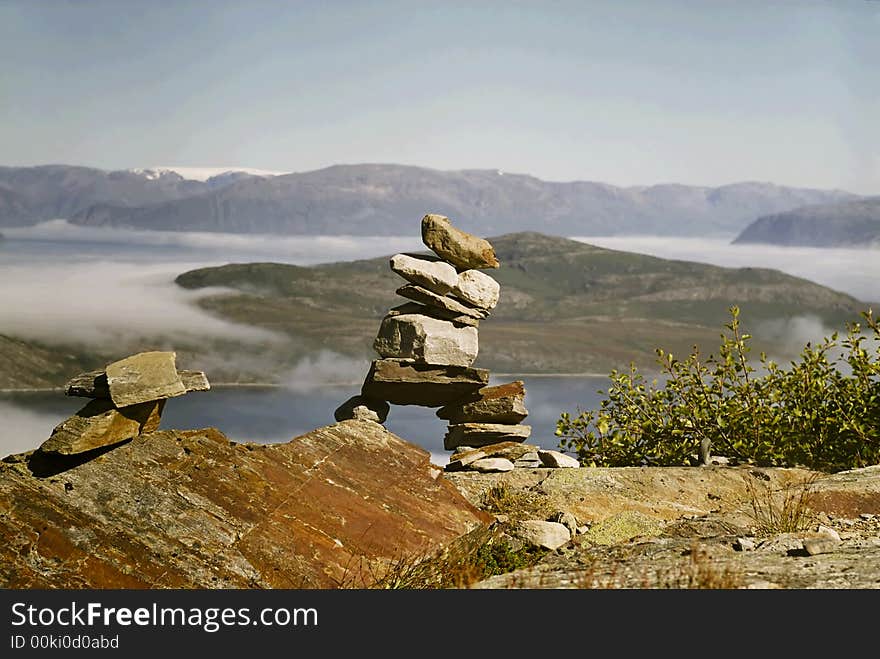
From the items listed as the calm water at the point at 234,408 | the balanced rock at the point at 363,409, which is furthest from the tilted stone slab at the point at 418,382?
the calm water at the point at 234,408

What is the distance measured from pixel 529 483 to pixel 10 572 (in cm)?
933

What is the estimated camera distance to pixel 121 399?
47.1 ft

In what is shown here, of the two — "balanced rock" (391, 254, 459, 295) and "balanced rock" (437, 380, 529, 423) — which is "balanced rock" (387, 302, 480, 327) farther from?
"balanced rock" (437, 380, 529, 423)

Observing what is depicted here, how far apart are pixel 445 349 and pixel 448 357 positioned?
0.19 meters

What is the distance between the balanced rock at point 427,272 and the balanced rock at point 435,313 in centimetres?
46

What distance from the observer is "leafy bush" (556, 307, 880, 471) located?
840 inches

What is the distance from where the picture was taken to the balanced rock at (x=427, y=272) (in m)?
20.2

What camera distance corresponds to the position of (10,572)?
11.2m

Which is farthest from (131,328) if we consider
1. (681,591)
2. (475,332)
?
(681,591)

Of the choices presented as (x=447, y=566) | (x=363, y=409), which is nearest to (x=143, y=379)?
(x=447, y=566)

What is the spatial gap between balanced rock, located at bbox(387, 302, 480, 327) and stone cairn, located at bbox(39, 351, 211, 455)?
21.1ft

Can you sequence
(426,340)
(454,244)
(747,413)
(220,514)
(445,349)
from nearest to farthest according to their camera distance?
1. (220,514)
2. (426,340)
3. (445,349)
4. (454,244)
5. (747,413)

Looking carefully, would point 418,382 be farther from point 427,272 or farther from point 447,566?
point 447,566

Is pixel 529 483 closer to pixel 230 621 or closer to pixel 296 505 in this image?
pixel 296 505
